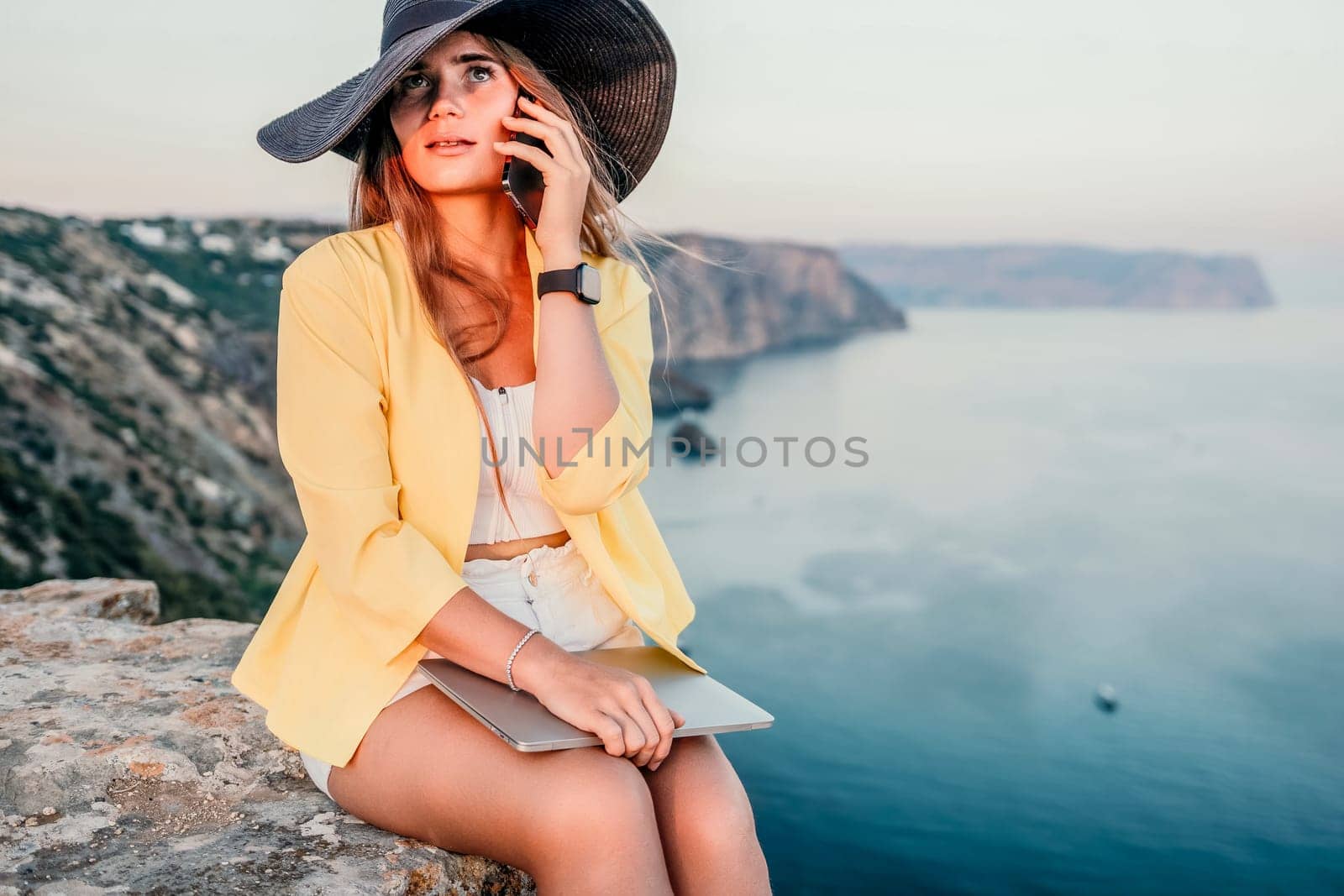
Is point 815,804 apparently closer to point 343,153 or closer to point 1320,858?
point 1320,858

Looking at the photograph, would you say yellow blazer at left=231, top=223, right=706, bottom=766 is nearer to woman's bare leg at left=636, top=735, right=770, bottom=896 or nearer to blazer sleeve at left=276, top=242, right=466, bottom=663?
blazer sleeve at left=276, top=242, right=466, bottom=663

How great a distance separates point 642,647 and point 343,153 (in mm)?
1132

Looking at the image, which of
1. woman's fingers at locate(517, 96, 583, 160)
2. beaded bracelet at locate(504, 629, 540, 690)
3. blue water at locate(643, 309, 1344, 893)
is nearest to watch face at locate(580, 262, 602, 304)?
woman's fingers at locate(517, 96, 583, 160)

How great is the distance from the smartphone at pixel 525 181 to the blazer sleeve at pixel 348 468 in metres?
0.35

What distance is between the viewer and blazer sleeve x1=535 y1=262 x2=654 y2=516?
184 centimetres

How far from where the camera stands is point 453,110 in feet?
6.38

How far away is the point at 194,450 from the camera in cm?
1984

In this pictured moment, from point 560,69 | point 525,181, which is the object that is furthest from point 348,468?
point 560,69

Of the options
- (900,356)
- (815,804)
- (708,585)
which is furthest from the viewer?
(900,356)

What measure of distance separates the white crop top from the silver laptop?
0.86 ft

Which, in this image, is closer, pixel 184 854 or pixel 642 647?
pixel 184 854

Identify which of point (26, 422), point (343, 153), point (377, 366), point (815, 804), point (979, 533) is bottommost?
point (815, 804)

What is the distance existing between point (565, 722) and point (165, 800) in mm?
851

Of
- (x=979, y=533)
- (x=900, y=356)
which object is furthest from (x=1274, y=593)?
(x=900, y=356)
